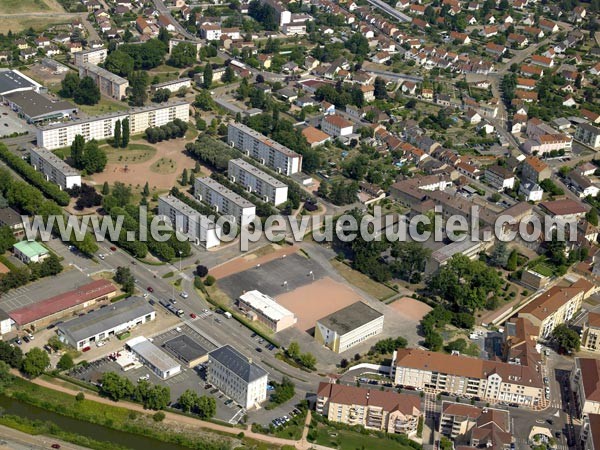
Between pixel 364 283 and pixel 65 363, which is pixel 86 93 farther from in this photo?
pixel 65 363

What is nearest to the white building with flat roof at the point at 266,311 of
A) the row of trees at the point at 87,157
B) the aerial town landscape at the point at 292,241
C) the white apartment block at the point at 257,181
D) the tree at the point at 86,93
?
the aerial town landscape at the point at 292,241

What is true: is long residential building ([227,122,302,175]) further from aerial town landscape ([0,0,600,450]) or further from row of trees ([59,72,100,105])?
row of trees ([59,72,100,105])

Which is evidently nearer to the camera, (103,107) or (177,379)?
(177,379)

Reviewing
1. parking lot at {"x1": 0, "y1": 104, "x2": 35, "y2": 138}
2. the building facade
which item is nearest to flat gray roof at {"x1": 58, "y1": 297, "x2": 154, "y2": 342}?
the building facade

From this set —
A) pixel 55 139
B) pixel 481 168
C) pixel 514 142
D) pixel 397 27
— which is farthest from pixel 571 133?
pixel 55 139

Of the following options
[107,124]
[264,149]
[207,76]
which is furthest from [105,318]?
[207,76]
